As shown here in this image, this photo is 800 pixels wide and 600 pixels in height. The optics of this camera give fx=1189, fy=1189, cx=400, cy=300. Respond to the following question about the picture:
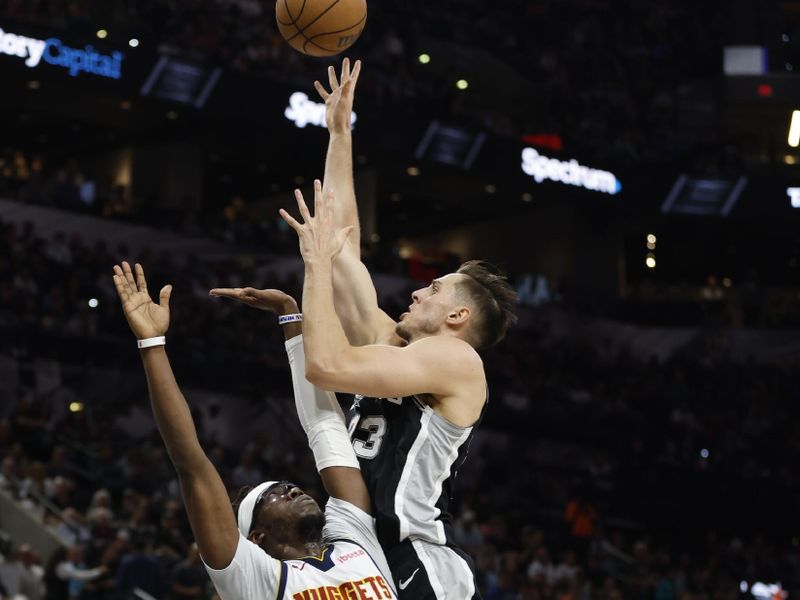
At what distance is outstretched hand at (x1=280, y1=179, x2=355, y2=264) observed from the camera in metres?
3.76

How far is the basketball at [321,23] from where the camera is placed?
15.5 ft

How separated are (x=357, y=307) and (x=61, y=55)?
16471 mm

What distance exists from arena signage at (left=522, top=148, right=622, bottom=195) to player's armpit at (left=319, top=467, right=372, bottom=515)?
21.6 metres

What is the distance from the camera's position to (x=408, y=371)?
376 cm

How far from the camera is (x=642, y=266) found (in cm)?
3031

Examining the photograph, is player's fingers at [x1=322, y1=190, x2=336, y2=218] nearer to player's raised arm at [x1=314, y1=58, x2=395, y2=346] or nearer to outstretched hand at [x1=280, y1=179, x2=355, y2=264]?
outstretched hand at [x1=280, y1=179, x2=355, y2=264]

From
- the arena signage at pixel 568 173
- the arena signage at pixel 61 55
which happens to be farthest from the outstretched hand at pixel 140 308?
the arena signage at pixel 568 173

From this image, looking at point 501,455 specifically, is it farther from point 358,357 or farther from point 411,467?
point 358,357

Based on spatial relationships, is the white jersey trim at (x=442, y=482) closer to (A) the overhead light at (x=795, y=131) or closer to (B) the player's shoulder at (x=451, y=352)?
(B) the player's shoulder at (x=451, y=352)

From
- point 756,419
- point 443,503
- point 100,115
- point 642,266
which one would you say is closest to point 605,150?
point 642,266

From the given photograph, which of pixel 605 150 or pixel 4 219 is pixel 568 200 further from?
pixel 4 219

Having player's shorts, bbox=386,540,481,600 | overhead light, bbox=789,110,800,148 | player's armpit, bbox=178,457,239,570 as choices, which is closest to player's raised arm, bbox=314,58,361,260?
player's shorts, bbox=386,540,481,600

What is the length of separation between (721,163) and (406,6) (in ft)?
25.9

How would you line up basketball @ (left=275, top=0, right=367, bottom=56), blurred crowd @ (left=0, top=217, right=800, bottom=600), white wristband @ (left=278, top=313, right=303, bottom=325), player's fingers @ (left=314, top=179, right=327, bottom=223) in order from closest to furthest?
player's fingers @ (left=314, top=179, right=327, bottom=223) → white wristband @ (left=278, top=313, right=303, bottom=325) → basketball @ (left=275, top=0, right=367, bottom=56) → blurred crowd @ (left=0, top=217, right=800, bottom=600)
